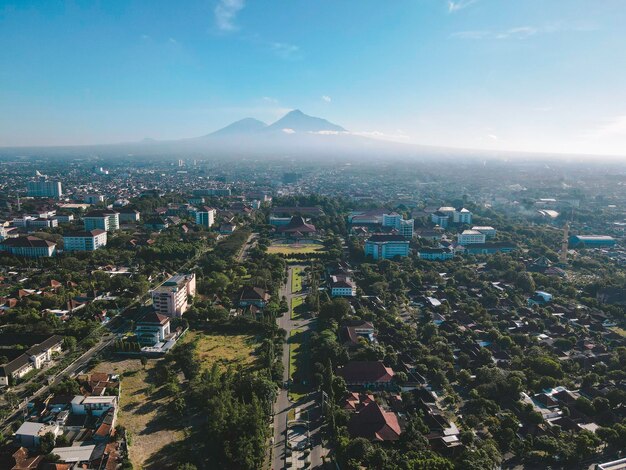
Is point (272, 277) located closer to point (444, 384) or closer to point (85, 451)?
point (444, 384)

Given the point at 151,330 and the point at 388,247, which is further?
the point at 388,247

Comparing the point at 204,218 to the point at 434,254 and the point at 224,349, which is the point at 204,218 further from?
the point at 224,349

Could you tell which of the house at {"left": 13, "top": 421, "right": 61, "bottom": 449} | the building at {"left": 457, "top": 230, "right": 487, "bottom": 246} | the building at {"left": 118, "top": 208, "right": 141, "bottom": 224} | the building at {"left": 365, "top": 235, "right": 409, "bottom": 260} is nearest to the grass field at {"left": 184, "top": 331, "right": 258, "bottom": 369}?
the house at {"left": 13, "top": 421, "right": 61, "bottom": 449}

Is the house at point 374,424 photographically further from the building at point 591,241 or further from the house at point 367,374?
the building at point 591,241

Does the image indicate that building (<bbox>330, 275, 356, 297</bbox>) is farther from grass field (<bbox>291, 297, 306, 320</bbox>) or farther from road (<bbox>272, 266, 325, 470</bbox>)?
road (<bbox>272, 266, 325, 470</bbox>)

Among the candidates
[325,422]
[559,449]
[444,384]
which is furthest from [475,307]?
[325,422]

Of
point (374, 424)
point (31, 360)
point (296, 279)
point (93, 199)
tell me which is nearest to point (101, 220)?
point (93, 199)
